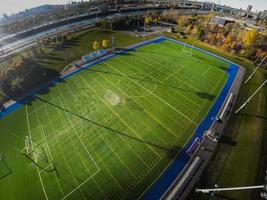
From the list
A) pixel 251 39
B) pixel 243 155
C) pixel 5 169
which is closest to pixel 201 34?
pixel 251 39

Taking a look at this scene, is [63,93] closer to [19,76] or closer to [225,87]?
[19,76]

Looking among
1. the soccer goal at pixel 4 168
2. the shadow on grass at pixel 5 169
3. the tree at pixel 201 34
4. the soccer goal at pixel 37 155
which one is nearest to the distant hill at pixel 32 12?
the tree at pixel 201 34

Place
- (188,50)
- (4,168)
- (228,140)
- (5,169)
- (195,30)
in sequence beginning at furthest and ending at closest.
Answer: (195,30) → (188,50) → (228,140) → (4,168) → (5,169)

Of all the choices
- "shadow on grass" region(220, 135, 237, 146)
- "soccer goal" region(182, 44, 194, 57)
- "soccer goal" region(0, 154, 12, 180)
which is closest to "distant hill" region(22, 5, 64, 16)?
"soccer goal" region(182, 44, 194, 57)

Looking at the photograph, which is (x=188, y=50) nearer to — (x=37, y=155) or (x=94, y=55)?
(x=94, y=55)

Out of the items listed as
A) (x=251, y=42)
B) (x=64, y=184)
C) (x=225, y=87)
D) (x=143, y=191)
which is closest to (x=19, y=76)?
(x=64, y=184)

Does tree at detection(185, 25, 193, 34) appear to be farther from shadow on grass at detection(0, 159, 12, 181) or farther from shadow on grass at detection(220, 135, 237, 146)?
shadow on grass at detection(0, 159, 12, 181)

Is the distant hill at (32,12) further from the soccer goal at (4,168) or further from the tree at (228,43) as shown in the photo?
the soccer goal at (4,168)
